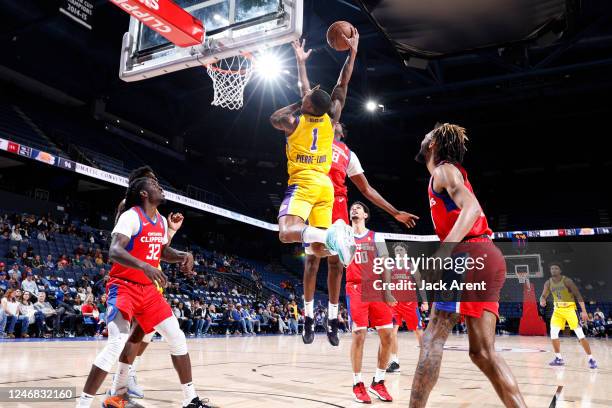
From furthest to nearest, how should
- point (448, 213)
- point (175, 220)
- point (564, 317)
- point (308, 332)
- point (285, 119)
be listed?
point (564, 317), point (308, 332), point (175, 220), point (285, 119), point (448, 213)

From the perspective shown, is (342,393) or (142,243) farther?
(342,393)

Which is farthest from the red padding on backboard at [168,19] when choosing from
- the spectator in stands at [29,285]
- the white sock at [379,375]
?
the spectator in stands at [29,285]

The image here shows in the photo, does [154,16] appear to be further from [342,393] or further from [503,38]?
[503,38]

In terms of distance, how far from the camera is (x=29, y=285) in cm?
1162

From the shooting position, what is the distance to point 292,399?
14.7ft

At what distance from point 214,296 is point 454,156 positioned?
16328 mm

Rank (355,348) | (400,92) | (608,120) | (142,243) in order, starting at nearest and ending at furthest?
(142,243), (355,348), (400,92), (608,120)

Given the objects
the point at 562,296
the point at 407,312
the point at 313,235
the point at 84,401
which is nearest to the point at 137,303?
the point at 84,401

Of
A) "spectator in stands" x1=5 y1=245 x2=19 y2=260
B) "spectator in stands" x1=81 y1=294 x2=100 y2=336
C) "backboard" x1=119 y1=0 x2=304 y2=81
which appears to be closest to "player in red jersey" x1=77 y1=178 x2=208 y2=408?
"backboard" x1=119 y1=0 x2=304 y2=81

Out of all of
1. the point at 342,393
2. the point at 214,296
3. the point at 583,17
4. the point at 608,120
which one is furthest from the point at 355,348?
the point at 608,120

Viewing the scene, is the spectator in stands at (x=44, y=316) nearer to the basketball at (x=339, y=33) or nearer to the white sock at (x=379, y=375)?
the white sock at (x=379, y=375)

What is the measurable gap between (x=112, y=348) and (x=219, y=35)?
4887 millimetres

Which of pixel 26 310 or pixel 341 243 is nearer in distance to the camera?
pixel 341 243

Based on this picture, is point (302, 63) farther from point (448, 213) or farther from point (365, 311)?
point (365, 311)
